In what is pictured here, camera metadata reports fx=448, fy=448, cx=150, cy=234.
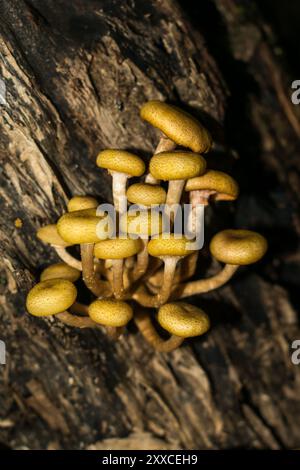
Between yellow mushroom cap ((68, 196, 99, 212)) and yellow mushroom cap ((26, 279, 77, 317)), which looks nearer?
yellow mushroom cap ((26, 279, 77, 317))

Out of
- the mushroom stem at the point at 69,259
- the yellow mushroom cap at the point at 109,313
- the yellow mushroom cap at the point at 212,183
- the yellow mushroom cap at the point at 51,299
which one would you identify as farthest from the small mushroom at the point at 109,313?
the yellow mushroom cap at the point at 212,183

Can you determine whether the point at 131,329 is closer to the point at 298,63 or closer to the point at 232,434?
the point at 232,434

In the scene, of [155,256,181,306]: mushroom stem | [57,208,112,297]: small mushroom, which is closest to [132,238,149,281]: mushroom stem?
[155,256,181,306]: mushroom stem

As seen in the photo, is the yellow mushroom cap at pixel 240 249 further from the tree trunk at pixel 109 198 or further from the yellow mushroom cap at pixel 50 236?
the yellow mushroom cap at pixel 50 236

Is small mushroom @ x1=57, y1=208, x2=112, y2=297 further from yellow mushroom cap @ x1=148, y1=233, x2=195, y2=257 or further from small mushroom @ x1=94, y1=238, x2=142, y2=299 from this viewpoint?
yellow mushroom cap @ x1=148, y1=233, x2=195, y2=257

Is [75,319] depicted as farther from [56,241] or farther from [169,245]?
[169,245]

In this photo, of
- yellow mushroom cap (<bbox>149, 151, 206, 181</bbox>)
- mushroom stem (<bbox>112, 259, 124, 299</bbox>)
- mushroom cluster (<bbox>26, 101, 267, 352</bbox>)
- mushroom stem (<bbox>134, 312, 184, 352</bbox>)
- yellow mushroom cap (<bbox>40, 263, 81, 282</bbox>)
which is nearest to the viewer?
yellow mushroom cap (<bbox>149, 151, 206, 181</bbox>)

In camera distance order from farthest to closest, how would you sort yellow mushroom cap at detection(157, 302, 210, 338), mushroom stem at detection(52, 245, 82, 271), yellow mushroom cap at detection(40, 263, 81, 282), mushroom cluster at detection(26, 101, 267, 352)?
mushroom stem at detection(52, 245, 82, 271) → yellow mushroom cap at detection(40, 263, 81, 282) → yellow mushroom cap at detection(157, 302, 210, 338) → mushroom cluster at detection(26, 101, 267, 352)

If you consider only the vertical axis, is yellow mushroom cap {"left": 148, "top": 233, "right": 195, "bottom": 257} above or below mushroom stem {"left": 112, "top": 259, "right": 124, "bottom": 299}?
above
